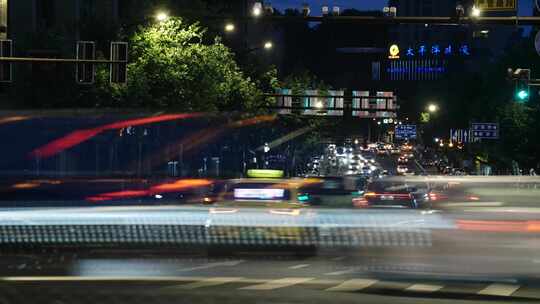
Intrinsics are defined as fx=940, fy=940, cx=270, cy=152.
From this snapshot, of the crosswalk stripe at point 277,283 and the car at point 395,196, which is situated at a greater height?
the car at point 395,196

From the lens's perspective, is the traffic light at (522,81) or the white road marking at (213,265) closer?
the white road marking at (213,265)

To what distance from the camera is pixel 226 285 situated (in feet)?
47.3

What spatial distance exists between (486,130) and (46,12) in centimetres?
2954

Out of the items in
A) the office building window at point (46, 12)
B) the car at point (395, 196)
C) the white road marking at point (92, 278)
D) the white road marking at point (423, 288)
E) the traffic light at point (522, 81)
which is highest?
the office building window at point (46, 12)

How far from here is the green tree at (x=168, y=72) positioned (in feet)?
122

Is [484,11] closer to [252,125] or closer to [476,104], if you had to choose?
[252,125]

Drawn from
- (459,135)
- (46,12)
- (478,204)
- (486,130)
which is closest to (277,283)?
(478,204)

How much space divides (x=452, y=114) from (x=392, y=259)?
268ft

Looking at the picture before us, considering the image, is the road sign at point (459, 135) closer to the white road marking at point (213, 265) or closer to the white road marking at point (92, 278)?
the white road marking at point (213, 265)

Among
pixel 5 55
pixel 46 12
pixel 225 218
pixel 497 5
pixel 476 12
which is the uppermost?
pixel 46 12

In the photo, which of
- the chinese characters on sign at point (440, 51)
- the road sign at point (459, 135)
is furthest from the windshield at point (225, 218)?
the chinese characters on sign at point (440, 51)

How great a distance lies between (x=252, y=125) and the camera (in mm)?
23031

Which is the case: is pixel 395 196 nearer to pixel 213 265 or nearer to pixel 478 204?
pixel 213 265

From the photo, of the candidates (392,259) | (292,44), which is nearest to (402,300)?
(392,259)
